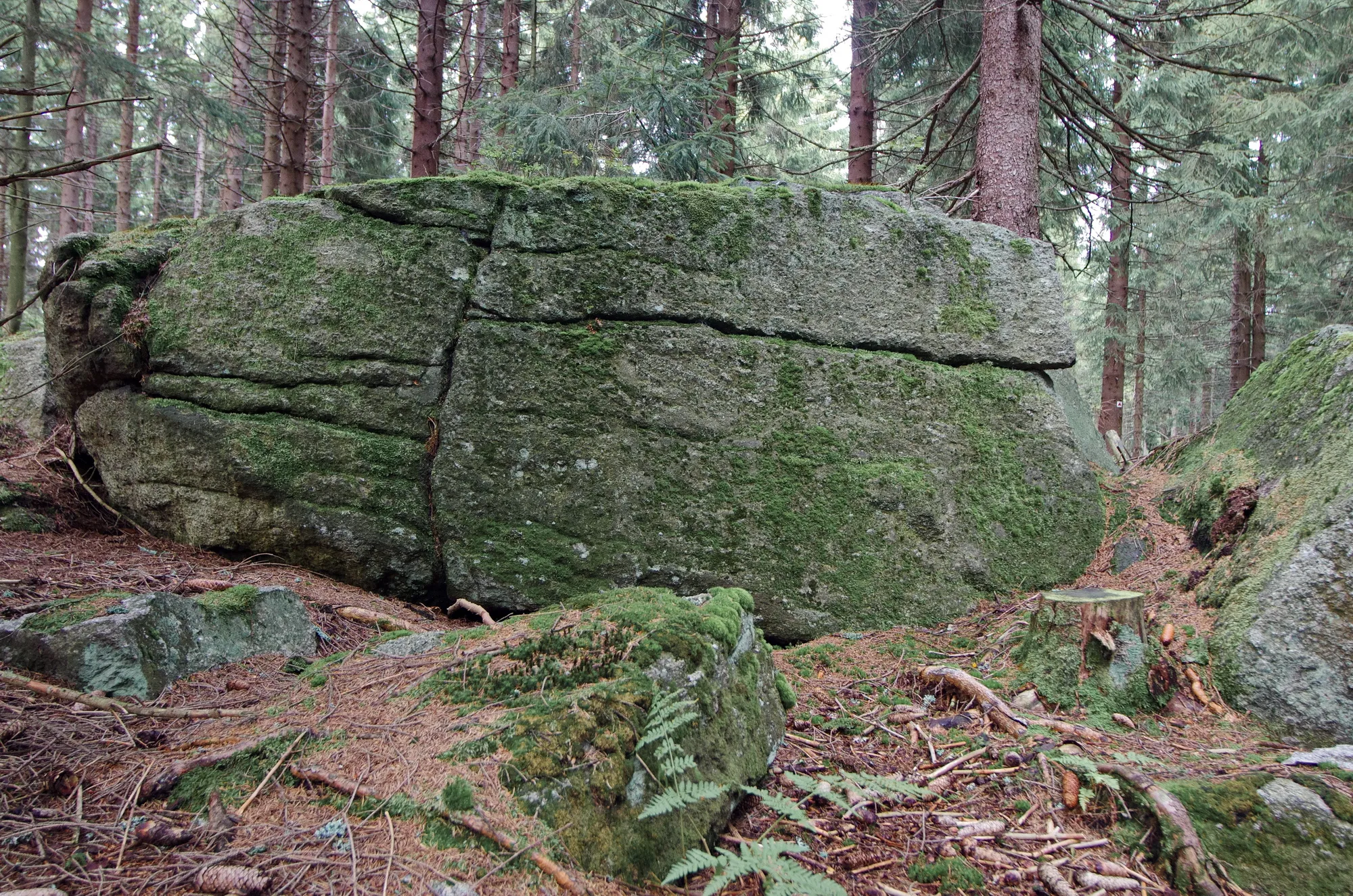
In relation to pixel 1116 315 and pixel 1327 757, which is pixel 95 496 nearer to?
pixel 1327 757

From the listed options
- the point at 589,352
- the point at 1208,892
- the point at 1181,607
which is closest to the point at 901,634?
the point at 1181,607

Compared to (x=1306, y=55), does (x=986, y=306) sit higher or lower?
lower

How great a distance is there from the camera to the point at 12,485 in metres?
4.89

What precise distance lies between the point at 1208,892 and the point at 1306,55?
644 inches

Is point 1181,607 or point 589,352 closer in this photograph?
point 1181,607

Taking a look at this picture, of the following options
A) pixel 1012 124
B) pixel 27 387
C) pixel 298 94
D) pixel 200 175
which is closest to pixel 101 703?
pixel 27 387

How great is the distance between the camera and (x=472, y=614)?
4.67 m

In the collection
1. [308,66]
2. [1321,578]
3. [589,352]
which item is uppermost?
[308,66]

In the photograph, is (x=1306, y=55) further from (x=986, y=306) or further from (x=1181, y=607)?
(x=1181, y=607)

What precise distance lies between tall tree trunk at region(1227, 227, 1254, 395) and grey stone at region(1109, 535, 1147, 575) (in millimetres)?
10673

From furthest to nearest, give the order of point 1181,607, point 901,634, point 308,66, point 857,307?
Result: point 308,66, point 857,307, point 901,634, point 1181,607

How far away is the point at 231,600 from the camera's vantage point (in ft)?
11.0

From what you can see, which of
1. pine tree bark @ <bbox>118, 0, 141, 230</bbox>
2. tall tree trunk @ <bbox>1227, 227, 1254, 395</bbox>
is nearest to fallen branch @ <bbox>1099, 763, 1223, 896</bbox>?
tall tree trunk @ <bbox>1227, 227, 1254, 395</bbox>

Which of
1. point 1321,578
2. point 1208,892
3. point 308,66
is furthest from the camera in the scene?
point 308,66
